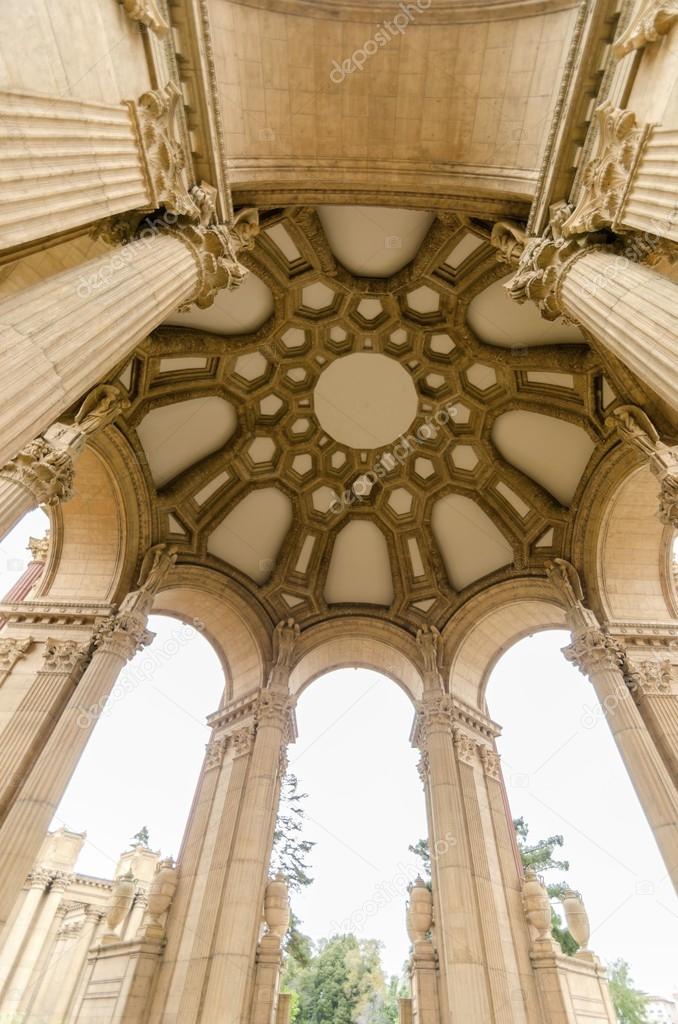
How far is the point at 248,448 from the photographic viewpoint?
1641 centimetres

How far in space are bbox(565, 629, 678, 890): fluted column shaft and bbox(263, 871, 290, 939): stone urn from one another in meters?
6.97

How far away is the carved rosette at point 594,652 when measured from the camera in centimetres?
1083

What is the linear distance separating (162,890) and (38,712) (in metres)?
4.80

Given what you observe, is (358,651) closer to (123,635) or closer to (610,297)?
(123,635)

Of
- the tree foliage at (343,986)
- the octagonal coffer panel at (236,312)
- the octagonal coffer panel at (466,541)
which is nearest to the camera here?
the octagonal coffer panel at (236,312)

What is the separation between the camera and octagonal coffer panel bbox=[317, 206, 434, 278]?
12.4m

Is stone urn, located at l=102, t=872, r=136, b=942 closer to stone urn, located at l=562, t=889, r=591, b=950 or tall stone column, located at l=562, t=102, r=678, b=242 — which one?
stone urn, located at l=562, t=889, r=591, b=950

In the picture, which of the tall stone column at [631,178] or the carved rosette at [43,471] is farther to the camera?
the carved rosette at [43,471]

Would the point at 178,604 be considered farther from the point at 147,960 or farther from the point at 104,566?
the point at 147,960

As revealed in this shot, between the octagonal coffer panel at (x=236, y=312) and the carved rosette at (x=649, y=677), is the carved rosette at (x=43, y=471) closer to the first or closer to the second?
the octagonal coffer panel at (x=236, y=312)

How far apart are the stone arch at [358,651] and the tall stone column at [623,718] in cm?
492

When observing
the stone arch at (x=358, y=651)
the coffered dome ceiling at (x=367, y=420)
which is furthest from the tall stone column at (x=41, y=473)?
the stone arch at (x=358, y=651)

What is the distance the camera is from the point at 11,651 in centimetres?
1072

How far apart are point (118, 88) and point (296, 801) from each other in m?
18.8
